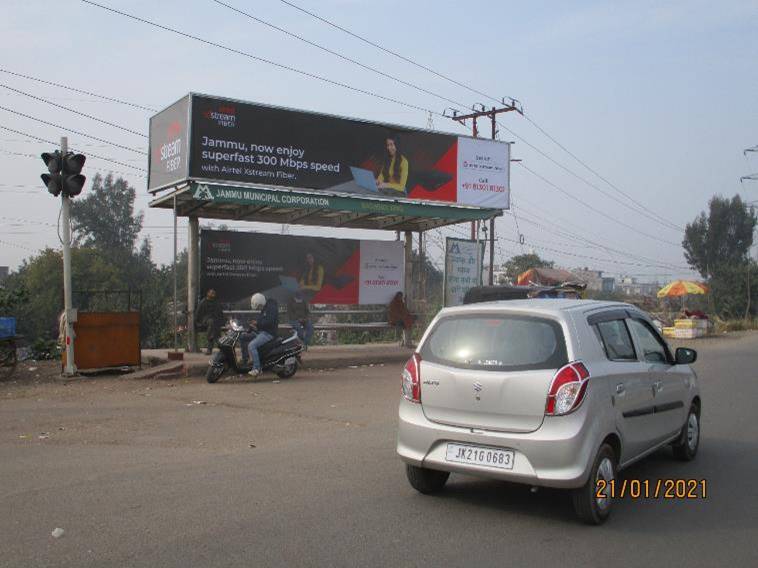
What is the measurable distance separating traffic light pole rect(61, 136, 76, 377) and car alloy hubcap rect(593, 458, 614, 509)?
33.6 ft

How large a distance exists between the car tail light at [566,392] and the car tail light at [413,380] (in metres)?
1.10

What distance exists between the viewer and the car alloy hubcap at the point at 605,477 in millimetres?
5145

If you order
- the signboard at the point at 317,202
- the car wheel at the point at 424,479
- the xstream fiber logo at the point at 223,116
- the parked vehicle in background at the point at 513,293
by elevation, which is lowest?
the car wheel at the point at 424,479

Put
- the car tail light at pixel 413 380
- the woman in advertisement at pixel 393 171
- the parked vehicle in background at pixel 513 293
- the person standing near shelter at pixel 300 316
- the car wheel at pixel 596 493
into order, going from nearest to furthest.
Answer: the car wheel at pixel 596 493 < the car tail light at pixel 413 380 < the parked vehicle in background at pixel 513 293 < the person standing near shelter at pixel 300 316 < the woman in advertisement at pixel 393 171

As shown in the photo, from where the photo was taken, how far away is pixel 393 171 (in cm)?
1867

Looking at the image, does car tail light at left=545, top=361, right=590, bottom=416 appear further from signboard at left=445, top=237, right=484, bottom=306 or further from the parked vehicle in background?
signboard at left=445, top=237, right=484, bottom=306

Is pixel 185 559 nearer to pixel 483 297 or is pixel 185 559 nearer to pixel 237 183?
pixel 483 297

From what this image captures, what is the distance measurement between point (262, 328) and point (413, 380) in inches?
314

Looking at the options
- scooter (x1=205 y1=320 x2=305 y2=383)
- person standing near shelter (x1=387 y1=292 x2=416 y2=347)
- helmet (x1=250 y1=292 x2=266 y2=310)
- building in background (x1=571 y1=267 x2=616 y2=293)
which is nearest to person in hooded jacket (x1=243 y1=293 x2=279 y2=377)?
helmet (x1=250 y1=292 x2=266 y2=310)

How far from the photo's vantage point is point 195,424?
9.05m

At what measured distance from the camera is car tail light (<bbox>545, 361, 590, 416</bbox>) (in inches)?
197

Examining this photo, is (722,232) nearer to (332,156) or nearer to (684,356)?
(332,156)
